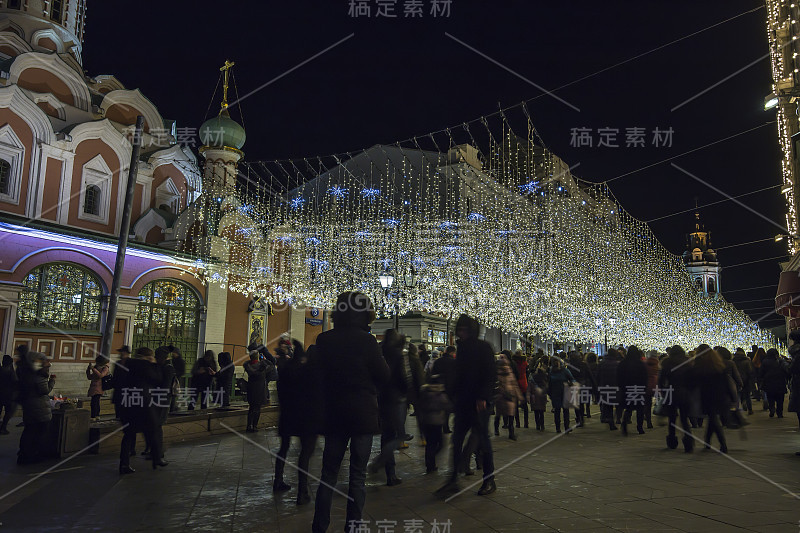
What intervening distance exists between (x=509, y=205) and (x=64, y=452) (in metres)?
23.5

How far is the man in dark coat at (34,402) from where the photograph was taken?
874 cm

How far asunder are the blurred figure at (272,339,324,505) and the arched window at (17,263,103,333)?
14.3 meters

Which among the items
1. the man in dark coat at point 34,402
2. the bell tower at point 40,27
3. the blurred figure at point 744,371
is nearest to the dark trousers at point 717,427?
the blurred figure at point 744,371

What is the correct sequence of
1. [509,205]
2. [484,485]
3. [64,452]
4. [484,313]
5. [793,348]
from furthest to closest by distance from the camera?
[484,313], [509,205], [793,348], [64,452], [484,485]

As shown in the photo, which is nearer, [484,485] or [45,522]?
[45,522]

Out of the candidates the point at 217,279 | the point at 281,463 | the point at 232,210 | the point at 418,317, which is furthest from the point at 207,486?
the point at 418,317

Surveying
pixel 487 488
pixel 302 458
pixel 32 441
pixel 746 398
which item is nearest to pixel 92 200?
pixel 32 441

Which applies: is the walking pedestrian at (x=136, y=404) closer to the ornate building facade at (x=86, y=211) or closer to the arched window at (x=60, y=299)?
the ornate building facade at (x=86, y=211)

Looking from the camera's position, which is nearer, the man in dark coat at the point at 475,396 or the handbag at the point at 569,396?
the man in dark coat at the point at 475,396

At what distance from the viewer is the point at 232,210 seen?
24969 mm

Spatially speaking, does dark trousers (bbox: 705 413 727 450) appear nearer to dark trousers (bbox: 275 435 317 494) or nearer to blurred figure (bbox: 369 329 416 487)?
blurred figure (bbox: 369 329 416 487)

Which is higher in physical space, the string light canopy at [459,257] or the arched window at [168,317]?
Result: the string light canopy at [459,257]

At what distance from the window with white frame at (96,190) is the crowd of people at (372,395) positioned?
10357 mm

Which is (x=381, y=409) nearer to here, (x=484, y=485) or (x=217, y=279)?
(x=484, y=485)
